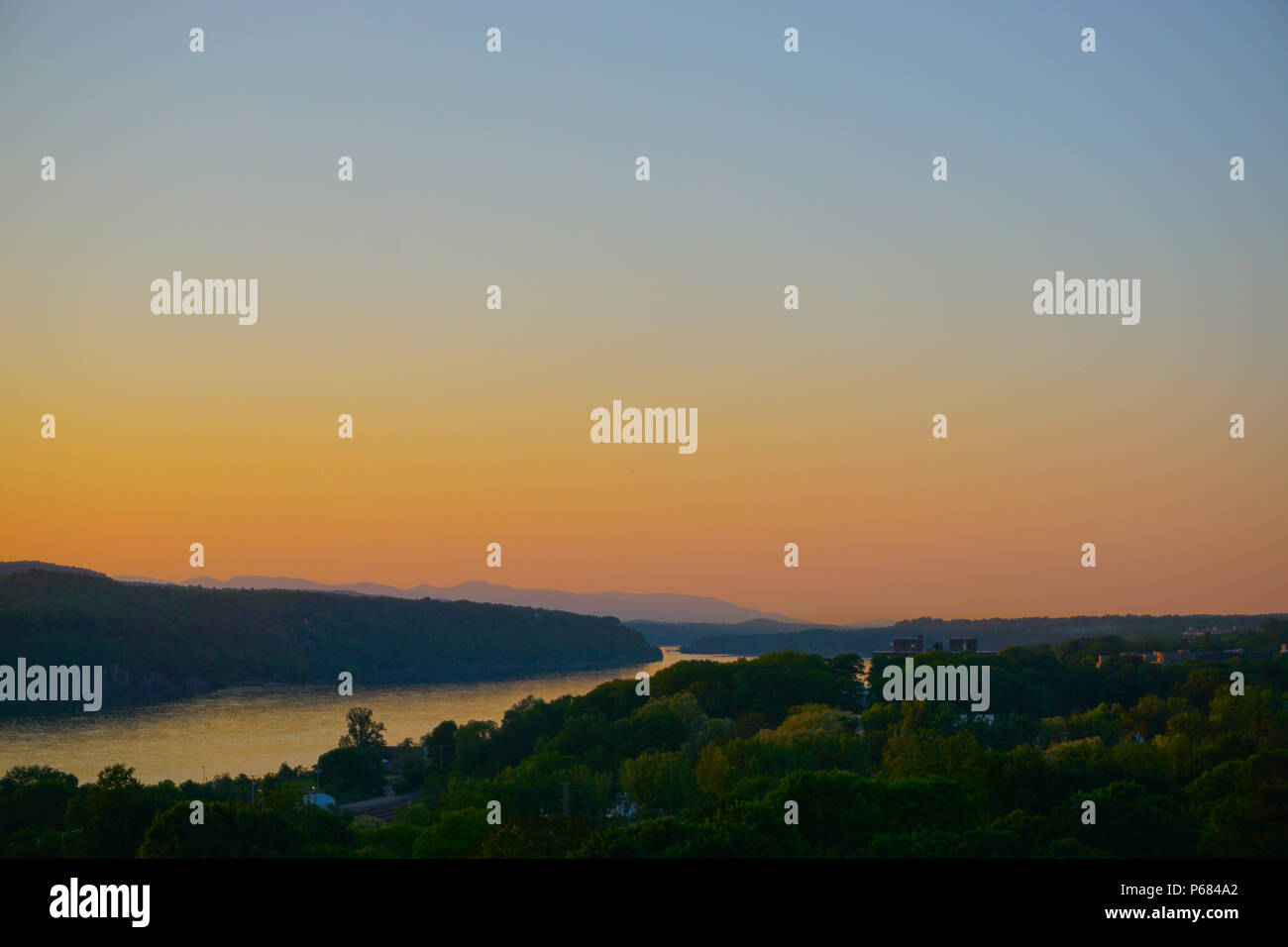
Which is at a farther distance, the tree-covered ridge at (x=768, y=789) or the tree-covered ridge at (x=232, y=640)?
the tree-covered ridge at (x=232, y=640)

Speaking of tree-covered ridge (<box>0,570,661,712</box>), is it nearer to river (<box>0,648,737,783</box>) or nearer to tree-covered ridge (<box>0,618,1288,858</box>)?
river (<box>0,648,737,783</box>)

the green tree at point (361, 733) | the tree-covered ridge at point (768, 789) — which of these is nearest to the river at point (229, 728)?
the green tree at point (361, 733)

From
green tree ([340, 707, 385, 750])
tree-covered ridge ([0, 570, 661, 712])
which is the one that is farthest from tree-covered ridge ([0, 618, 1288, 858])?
tree-covered ridge ([0, 570, 661, 712])

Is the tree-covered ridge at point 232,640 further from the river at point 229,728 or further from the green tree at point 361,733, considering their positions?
the green tree at point 361,733
